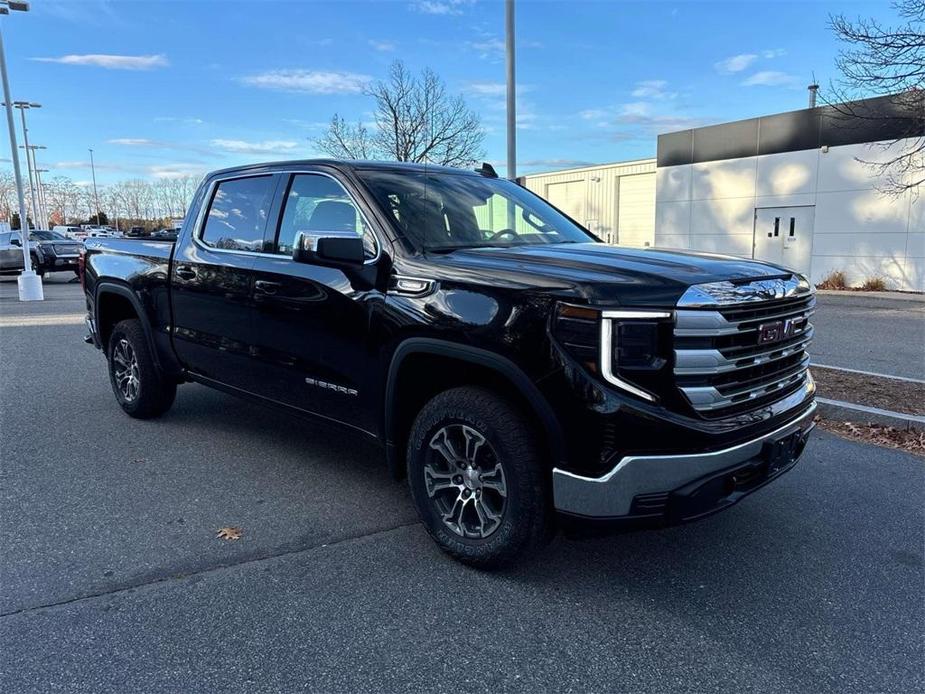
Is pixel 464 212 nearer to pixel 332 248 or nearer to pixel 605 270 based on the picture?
pixel 332 248

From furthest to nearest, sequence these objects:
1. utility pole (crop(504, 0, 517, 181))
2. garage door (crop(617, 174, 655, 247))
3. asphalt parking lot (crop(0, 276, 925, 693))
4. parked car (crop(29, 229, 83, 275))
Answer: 1. garage door (crop(617, 174, 655, 247))
2. parked car (crop(29, 229, 83, 275))
3. utility pole (crop(504, 0, 517, 181))
4. asphalt parking lot (crop(0, 276, 925, 693))

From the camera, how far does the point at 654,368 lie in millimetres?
2660

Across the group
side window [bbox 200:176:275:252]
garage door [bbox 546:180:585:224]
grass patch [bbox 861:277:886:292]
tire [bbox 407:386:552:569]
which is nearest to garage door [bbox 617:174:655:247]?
garage door [bbox 546:180:585:224]

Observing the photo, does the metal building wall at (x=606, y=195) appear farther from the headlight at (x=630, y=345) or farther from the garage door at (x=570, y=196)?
the headlight at (x=630, y=345)

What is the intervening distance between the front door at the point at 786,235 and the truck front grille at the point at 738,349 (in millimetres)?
19696

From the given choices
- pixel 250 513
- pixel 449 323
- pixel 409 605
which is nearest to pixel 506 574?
pixel 409 605

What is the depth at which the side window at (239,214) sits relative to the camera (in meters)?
4.41

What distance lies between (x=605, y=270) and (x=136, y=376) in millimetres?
4415

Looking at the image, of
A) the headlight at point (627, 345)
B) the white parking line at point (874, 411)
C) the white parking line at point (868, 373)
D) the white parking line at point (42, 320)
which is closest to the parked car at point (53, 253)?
the white parking line at point (42, 320)

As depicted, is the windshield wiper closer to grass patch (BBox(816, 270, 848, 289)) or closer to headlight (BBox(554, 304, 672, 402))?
headlight (BBox(554, 304, 672, 402))

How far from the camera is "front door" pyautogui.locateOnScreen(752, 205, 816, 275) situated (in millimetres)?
20938

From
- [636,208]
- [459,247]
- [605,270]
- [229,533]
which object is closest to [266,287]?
[459,247]

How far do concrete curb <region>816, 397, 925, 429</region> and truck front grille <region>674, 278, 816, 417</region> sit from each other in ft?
9.17

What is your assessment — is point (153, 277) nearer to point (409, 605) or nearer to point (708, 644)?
point (409, 605)
